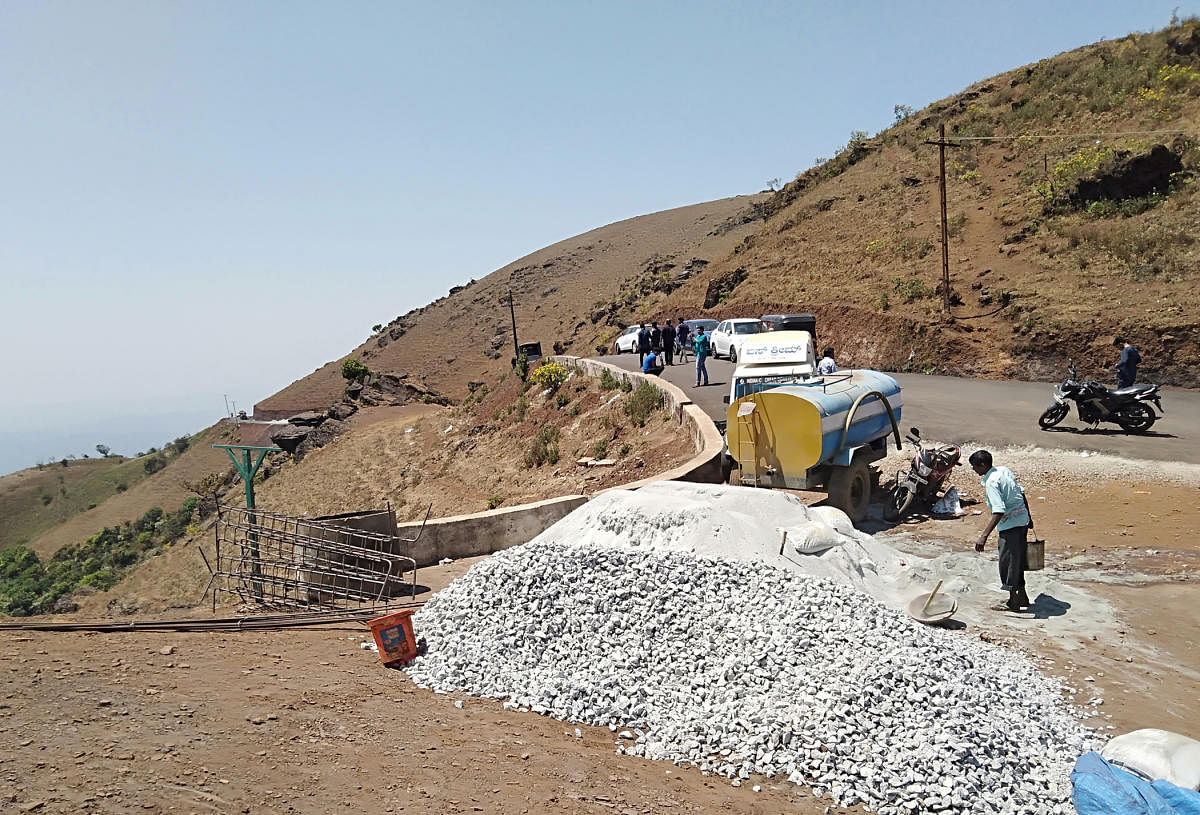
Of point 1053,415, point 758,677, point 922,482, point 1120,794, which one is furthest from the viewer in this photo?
point 1053,415

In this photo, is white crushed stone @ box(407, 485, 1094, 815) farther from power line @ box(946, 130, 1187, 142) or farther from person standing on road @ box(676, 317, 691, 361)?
power line @ box(946, 130, 1187, 142)

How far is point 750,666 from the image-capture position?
611cm

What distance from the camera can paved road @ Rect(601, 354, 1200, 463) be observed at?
13.8 meters

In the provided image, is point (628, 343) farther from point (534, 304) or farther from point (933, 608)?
point (534, 304)

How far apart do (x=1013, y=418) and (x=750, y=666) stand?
1269 cm

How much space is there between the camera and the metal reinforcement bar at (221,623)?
7.33 metres

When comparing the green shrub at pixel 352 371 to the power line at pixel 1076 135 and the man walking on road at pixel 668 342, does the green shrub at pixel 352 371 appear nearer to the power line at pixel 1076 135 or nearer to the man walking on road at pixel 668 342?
the man walking on road at pixel 668 342

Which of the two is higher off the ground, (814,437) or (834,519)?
(814,437)

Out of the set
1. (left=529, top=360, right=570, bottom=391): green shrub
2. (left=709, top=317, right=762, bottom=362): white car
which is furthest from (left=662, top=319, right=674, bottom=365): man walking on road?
(left=529, top=360, right=570, bottom=391): green shrub

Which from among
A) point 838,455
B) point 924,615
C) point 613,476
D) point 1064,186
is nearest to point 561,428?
point 613,476

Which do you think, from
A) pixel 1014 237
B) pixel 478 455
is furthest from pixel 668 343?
pixel 1014 237

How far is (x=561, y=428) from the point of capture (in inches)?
947

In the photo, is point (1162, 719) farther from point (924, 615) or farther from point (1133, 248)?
point (1133, 248)

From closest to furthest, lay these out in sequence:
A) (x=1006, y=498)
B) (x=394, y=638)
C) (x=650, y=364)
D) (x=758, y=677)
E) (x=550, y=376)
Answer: (x=758, y=677), (x=394, y=638), (x=1006, y=498), (x=650, y=364), (x=550, y=376)
